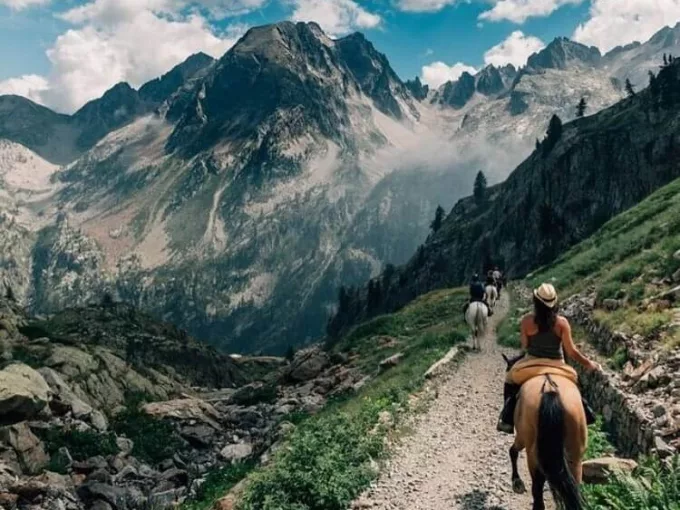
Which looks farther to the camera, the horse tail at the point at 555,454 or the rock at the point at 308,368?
the rock at the point at 308,368

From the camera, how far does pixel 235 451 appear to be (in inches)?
1267

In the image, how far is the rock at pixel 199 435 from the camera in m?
36.2

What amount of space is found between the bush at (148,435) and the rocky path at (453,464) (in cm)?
1790

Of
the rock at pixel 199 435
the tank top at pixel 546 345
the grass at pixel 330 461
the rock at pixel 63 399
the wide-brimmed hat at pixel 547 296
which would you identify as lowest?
the rock at pixel 199 435

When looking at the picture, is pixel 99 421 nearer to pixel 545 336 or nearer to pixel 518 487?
pixel 518 487

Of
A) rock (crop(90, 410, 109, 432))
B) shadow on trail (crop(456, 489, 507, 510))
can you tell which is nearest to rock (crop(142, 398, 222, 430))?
rock (crop(90, 410, 109, 432))

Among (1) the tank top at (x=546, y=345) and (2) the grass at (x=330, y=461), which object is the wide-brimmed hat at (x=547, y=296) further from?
(2) the grass at (x=330, y=461)

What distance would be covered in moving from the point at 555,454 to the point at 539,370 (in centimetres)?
194

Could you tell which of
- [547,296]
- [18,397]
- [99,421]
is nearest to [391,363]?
[99,421]

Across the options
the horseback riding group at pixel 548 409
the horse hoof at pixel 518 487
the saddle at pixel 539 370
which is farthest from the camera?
the horse hoof at pixel 518 487

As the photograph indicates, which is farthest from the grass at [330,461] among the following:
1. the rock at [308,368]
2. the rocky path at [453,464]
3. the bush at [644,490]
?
the rock at [308,368]

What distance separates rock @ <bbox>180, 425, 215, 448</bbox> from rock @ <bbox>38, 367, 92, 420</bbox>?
19.8 ft

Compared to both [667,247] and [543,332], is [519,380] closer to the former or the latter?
[543,332]

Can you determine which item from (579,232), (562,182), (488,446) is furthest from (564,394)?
(562,182)
